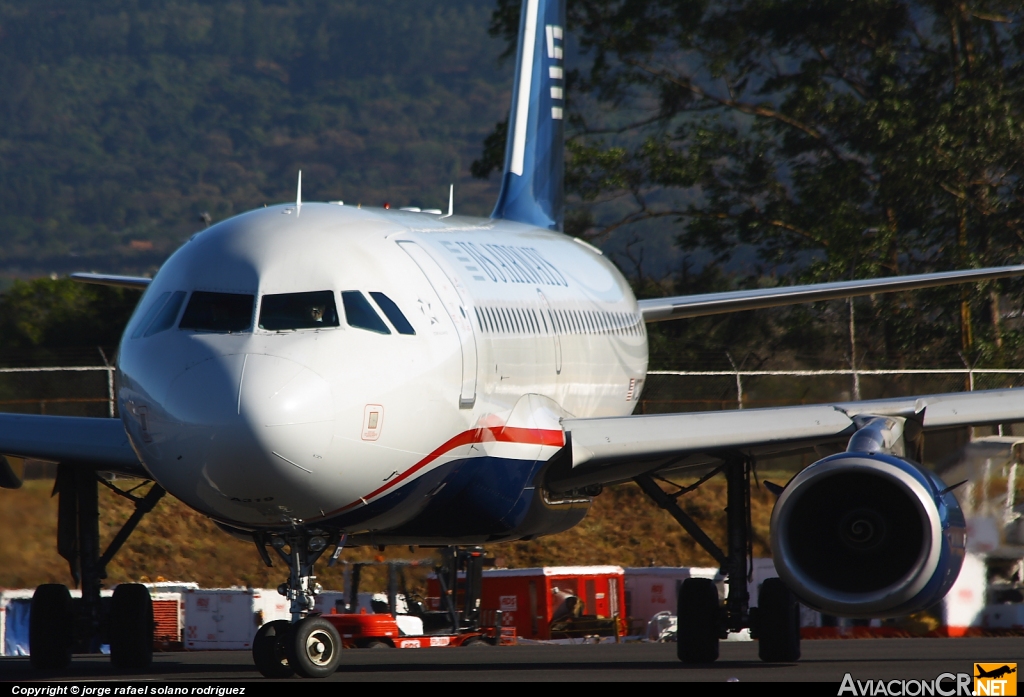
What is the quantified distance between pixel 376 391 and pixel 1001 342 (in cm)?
3466

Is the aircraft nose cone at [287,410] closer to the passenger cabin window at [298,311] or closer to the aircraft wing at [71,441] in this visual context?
the passenger cabin window at [298,311]

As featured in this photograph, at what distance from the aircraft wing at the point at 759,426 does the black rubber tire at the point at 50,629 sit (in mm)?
5060

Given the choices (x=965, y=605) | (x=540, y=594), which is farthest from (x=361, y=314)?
(x=540, y=594)

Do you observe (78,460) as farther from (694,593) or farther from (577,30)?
(577,30)

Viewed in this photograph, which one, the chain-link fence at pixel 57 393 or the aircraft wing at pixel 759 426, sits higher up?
the chain-link fence at pixel 57 393

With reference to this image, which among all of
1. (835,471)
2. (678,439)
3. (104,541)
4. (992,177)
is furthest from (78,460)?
(992,177)

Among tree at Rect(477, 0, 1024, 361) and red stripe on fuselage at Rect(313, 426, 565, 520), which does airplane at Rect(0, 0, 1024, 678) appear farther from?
tree at Rect(477, 0, 1024, 361)

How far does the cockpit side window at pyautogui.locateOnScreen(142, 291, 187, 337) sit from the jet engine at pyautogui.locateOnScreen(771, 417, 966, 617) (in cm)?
513

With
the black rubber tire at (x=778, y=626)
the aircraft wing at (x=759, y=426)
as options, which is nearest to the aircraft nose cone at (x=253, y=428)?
the aircraft wing at (x=759, y=426)

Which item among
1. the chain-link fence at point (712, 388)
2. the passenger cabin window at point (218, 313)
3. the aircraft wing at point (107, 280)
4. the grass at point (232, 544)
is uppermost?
the chain-link fence at point (712, 388)

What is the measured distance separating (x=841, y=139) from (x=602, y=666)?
121 ft

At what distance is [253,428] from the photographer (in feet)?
36.8

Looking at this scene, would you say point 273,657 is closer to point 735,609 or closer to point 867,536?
point 867,536

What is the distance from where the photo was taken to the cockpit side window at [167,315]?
40.7 ft
